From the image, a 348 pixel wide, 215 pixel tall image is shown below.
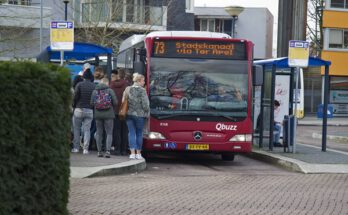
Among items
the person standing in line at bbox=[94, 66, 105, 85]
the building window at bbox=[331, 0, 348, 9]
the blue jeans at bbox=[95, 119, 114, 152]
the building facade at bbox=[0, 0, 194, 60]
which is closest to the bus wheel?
the blue jeans at bbox=[95, 119, 114, 152]

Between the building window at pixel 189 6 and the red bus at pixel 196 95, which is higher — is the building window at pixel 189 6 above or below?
above

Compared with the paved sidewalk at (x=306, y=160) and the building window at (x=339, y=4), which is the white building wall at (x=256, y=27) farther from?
the paved sidewalk at (x=306, y=160)

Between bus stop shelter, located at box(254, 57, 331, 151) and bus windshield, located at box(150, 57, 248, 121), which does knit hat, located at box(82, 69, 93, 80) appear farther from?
bus stop shelter, located at box(254, 57, 331, 151)

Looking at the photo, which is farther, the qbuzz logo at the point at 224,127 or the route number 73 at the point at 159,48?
the route number 73 at the point at 159,48

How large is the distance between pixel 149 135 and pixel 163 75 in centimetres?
139

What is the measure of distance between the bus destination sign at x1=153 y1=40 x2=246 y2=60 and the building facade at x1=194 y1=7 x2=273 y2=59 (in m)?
53.6

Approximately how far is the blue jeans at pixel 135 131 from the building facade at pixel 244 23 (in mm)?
55210

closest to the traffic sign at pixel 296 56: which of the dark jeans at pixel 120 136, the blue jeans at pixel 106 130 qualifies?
the dark jeans at pixel 120 136

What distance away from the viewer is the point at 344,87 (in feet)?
184

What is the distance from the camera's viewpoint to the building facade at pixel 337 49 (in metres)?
55.3

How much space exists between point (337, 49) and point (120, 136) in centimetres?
4170

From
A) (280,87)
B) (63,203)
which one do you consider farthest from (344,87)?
(63,203)

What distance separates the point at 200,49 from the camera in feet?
55.2

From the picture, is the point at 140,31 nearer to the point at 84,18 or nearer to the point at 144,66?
the point at 84,18
